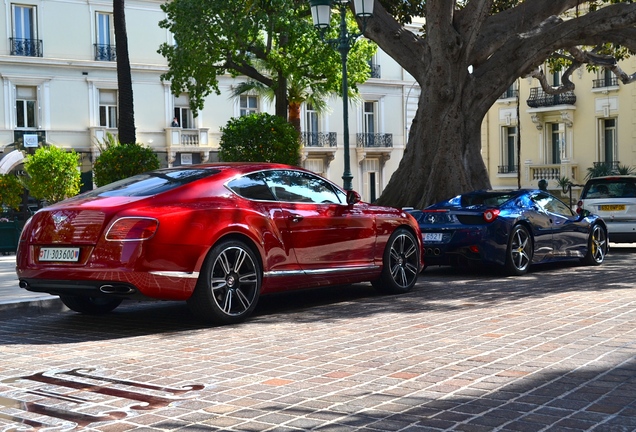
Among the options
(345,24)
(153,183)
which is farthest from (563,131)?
(153,183)

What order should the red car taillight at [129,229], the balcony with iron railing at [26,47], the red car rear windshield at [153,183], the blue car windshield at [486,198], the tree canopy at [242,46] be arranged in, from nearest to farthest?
the red car taillight at [129,229]
the red car rear windshield at [153,183]
the blue car windshield at [486,198]
the tree canopy at [242,46]
the balcony with iron railing at [26,47]

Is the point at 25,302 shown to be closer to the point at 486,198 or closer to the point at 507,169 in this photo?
the point at 486,198

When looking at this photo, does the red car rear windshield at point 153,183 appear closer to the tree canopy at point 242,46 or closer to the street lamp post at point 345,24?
the street lamp post at point 345,24

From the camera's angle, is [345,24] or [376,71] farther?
[376,71]

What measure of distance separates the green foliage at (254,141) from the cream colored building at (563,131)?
1054 inches

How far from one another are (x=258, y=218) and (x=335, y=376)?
123 inches

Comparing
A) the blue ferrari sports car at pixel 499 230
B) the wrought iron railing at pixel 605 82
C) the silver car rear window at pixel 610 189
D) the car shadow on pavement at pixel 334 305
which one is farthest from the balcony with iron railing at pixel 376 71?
the car shadow on pavement at pixel 334 305

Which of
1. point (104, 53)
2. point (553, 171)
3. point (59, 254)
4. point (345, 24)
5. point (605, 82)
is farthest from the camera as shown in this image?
point (553, 171)

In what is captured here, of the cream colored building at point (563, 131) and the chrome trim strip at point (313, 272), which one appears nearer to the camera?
the chrome trim strip at point (313, 272)

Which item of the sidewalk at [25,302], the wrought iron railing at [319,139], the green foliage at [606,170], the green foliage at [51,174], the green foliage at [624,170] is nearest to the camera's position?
the sidewalk at [25,302]

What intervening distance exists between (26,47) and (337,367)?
3793 centimetres

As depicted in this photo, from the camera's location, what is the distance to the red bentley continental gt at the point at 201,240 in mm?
8141

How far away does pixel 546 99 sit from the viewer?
1907 inches

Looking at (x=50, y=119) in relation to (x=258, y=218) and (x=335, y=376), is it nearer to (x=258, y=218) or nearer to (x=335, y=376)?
(x=258, y=218)
